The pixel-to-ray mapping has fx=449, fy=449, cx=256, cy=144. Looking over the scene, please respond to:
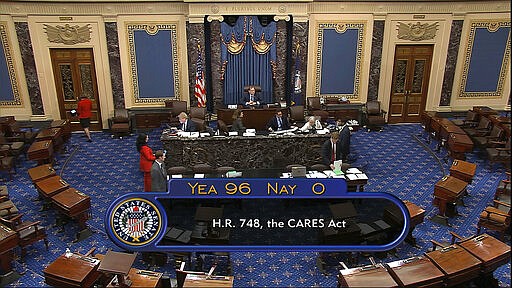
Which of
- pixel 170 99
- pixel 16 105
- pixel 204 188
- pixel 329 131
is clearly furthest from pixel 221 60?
pixel 204 188

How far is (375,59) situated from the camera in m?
14.9

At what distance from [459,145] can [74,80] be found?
1149 centimetres

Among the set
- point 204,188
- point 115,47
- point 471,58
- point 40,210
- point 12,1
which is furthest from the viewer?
point 471,58

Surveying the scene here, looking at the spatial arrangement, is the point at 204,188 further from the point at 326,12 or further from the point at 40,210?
the point at 326,12

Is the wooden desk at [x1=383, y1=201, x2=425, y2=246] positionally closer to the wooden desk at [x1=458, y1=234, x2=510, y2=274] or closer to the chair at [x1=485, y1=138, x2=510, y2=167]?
the wooden desk at [x1=458, y1=234, x2=510, y2=274]

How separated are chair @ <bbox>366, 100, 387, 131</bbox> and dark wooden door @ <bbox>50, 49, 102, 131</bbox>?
28.8 ft

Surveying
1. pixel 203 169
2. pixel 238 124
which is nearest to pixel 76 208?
pixel 203 169

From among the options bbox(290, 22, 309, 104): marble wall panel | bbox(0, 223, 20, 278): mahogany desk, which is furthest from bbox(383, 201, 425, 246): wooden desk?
bbox(290, 22, 309, 104): marble wall panel

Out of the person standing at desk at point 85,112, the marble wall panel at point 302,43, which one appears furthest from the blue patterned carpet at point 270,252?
the marble wall panel at point 302,43

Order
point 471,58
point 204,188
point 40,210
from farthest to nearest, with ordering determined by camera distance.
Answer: point 471,58 → point 40,210 → point 204,188

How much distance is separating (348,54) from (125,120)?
752 cm

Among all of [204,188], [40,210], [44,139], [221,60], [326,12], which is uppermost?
[326,12]

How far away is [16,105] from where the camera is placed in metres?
14.2

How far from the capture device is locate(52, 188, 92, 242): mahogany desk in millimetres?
8398
